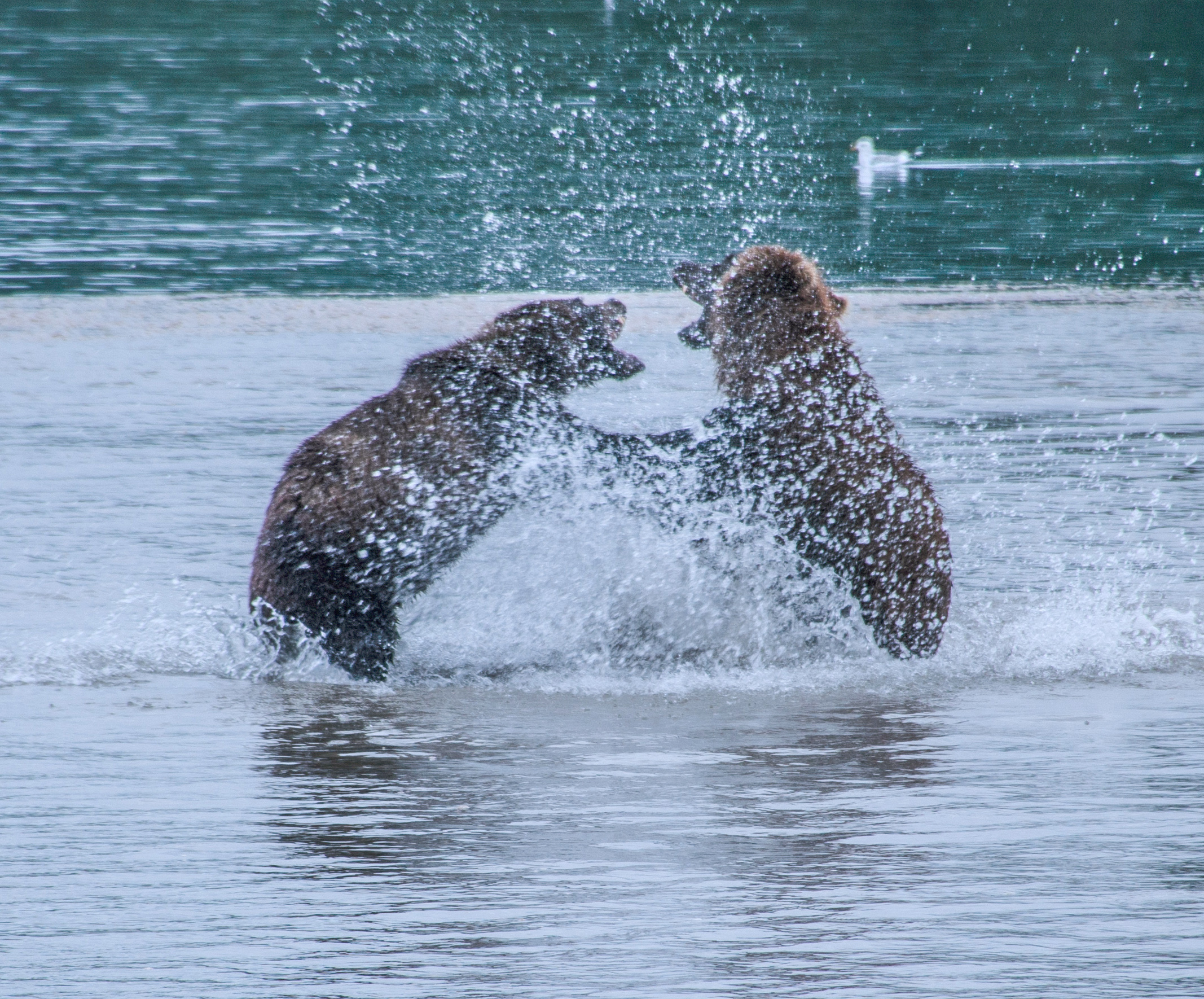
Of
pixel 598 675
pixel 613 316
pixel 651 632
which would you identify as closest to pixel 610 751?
pixel 598 675

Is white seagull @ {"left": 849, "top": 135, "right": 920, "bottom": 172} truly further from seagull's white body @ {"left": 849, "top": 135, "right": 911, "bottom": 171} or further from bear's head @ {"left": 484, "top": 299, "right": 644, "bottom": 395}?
bear's head @ {"left": 484, "top": 299, "right": 644, "bottom": 395}

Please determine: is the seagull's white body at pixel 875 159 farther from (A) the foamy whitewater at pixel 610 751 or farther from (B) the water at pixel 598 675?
(A) the foamy whitewater at pixel 610 751

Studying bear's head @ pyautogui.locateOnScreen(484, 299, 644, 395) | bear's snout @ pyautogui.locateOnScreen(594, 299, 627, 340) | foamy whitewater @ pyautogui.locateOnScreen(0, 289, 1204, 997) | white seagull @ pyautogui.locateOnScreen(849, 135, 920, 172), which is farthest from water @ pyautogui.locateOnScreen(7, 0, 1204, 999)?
white seagull @ pyautogui.locateOnScreen(849, 135, 920, 172)

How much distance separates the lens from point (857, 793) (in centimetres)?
473

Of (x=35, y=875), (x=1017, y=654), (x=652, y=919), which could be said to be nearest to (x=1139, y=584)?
(x=1017, y=654)

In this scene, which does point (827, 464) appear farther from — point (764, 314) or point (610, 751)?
point (610, 751)

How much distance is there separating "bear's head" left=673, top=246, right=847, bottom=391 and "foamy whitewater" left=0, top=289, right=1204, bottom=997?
1.91 ft

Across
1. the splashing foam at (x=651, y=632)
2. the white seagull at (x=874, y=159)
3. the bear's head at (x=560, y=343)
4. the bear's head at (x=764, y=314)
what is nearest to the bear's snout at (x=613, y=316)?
the bear's head at (x=560, y=343)

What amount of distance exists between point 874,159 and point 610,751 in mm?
16010

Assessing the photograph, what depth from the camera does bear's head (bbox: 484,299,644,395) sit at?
630 cm

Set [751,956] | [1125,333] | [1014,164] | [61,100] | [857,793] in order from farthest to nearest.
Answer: [61,100]
[1014,164]
[1125,333]
[857,793]
[751,956]

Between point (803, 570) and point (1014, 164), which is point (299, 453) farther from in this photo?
point (1014, 164)

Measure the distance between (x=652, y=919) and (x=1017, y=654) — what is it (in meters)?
2.45

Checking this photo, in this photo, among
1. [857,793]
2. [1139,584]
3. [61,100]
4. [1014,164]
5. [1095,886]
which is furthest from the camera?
[61,100]
